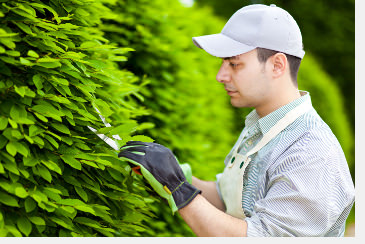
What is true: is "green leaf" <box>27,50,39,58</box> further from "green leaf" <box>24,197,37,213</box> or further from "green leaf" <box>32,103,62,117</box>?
"green leaf" <box>24,197,37,213</box>

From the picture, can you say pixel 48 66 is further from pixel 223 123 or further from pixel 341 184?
pixel 223 123

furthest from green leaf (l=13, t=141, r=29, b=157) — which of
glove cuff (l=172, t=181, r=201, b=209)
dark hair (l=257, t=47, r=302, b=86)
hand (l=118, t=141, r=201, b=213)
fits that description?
dark hair (l=257, t=47, r=302, b=86)

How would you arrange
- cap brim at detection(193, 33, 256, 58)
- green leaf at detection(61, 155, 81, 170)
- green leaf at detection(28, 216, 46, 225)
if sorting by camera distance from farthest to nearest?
cap brim at detection(193, 33, 256, 58) < green leaf at detection(61, 155, 81, 170) < green leaf at detection(28, 216, 46, 225)

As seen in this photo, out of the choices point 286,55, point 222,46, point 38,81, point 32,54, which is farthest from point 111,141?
point 286,55

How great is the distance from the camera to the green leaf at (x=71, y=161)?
1827 millimetres

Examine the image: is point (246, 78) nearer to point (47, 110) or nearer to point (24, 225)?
point (47, 110)

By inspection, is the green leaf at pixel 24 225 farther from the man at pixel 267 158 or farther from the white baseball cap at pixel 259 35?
the white baseball cap at pixel 259 35

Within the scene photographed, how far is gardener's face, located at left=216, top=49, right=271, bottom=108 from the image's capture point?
7.38ft

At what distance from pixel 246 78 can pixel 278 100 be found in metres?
0.22

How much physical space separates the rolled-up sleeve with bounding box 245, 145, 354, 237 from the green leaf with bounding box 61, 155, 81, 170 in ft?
2.61

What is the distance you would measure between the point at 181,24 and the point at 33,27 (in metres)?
2.28

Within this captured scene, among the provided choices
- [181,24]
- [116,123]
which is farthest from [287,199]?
[181,24]

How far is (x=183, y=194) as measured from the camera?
2023mm

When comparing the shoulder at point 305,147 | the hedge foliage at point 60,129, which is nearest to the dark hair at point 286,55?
the shoulder at point 305,147
